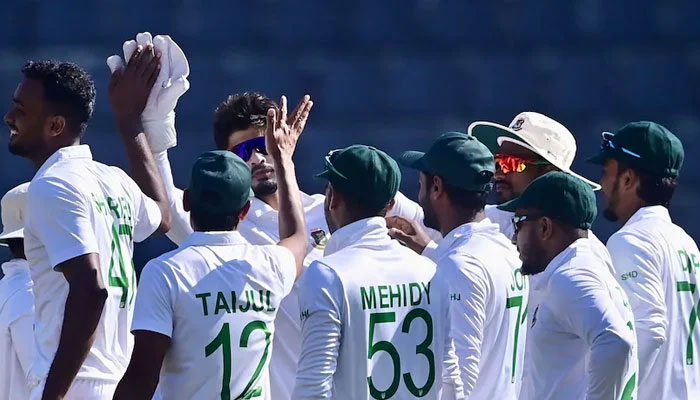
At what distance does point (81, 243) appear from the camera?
12.3ft

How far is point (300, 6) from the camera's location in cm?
754

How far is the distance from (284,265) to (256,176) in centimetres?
98

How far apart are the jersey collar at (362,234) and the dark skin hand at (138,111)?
2.11 feet

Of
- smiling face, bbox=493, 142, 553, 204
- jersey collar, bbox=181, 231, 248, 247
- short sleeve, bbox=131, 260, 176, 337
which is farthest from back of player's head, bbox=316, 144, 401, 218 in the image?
smiling face, bbox=493, 142, 553, 204

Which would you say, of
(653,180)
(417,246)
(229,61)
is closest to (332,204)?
(417,246)

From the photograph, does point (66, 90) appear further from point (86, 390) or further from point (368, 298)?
point (368, 298)

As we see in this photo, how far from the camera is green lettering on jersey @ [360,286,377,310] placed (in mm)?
3727

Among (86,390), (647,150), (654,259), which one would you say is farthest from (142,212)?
(647,150)

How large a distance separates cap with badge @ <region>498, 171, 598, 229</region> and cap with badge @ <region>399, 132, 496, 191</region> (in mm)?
189

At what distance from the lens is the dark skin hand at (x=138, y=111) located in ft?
14.0

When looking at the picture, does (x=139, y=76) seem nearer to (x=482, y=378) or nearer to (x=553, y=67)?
(x=482, y=378)

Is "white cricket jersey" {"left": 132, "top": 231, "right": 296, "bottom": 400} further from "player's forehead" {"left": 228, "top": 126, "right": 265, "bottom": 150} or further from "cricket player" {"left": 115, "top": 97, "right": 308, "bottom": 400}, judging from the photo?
"player's forehead" {"left": 228, "top": 126, "right": 265, "bottom": 150}

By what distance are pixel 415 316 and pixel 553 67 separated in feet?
12.8

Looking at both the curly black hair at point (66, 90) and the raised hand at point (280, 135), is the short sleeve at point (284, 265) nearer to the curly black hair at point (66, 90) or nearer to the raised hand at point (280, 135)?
the raised hand at point (280, 135)
